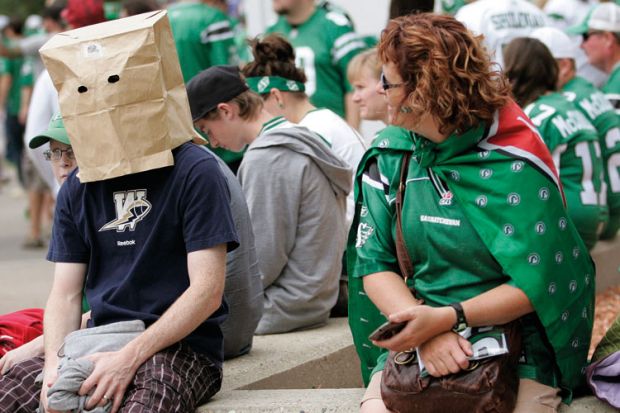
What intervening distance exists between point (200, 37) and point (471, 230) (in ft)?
15.1

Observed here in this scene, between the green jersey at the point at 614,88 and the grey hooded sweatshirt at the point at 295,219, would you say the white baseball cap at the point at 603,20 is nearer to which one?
the green jersey at the point at 614,88

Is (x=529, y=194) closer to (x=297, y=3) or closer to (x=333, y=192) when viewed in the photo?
(x=333, y=192)

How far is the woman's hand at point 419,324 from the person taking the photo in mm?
3340

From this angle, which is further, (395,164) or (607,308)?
(607,308)

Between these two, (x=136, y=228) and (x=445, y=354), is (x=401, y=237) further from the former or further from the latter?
(x=136, y=228)

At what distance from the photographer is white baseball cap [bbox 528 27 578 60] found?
721 centimetres

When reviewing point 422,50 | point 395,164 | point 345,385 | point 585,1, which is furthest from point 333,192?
point 585,1

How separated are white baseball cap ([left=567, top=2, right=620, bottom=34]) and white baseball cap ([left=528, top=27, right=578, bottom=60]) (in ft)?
3.37

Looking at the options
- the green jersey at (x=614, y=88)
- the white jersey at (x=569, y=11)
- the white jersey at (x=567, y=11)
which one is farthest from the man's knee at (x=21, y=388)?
the white jersey at (x=569, y=11)

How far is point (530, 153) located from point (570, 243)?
0.33 meters

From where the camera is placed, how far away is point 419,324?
3346mm

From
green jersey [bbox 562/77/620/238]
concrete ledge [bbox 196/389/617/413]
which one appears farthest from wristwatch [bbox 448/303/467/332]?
green jersey [bbox 562/77/620/238]

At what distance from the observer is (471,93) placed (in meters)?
3.49

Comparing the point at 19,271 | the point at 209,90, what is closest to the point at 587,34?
the point at 209,90
